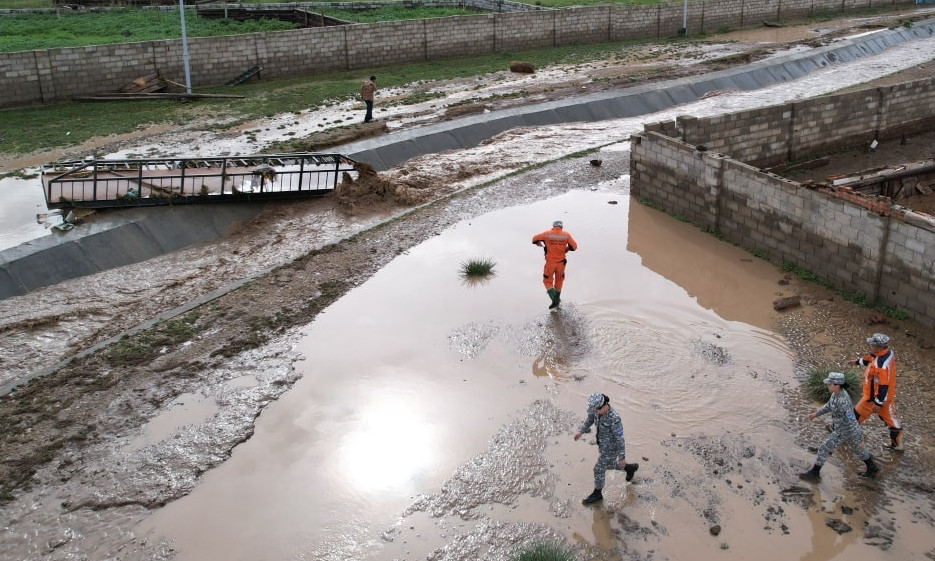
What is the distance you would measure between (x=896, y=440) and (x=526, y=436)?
4119mm

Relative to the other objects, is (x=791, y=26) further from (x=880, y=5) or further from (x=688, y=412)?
(x=688, y=412)

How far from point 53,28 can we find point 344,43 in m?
14.9

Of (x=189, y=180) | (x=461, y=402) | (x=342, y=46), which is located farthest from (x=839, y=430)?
(x=342, y=46)

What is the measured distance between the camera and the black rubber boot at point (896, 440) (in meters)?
9.40

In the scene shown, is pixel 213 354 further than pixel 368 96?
No

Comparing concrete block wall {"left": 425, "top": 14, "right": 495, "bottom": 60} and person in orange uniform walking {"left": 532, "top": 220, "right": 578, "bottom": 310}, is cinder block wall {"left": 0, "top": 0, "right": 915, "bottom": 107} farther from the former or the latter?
person in orange uniform walking {"left": 532, "top": 220, "right": 578, "bottom": 310}

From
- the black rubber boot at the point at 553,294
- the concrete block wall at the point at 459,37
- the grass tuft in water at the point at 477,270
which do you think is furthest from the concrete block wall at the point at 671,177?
the concrete block wall at the point at 459,37

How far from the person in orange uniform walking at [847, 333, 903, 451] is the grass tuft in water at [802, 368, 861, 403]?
112 cm

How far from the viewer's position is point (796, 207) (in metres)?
13.8

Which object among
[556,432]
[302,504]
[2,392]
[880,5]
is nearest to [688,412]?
[556,432]

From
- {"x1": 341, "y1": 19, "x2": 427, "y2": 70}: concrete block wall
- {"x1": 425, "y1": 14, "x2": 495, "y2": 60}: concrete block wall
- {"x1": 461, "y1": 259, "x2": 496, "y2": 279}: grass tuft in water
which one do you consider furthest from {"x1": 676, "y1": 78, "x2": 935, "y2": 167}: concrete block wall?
{"x1": 425, "y1": 14, "x2": 495, "y2": 60}: concrete block wall

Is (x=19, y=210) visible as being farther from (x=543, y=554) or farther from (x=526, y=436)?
(x=543, y=554)

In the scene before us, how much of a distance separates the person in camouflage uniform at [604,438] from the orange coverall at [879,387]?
2.79 metres

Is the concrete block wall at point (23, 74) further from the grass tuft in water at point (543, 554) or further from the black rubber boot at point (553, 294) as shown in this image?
the grass tuft in water at point (543, 554)
